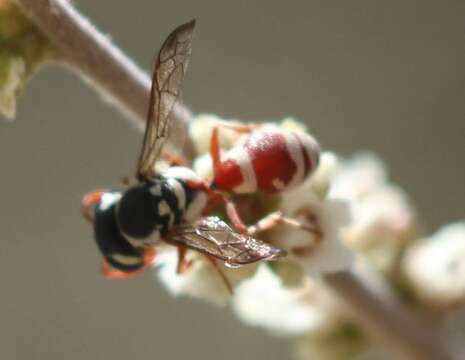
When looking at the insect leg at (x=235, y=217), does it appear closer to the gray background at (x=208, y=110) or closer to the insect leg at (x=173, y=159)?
the insect leg at (x=173, y=159)

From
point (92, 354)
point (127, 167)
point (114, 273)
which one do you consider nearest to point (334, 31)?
point (127, 167)

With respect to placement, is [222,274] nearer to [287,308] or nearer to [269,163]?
[269,163]

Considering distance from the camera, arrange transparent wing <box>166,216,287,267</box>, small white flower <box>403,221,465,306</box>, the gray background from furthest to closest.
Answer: the gray background → small white flower <box>403,221,465,306</box> → transparent wing <box>166,216,287,267</box>

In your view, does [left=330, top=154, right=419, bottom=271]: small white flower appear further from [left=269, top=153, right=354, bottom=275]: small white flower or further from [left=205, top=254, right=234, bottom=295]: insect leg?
[left=205, top=254, right=234, bottom=295]: insect leg

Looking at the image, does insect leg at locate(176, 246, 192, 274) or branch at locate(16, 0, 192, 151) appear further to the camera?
insect leg at locate(176, 246, 192, 274)

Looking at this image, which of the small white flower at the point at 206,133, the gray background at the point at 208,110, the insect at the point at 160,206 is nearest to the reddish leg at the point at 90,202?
the insect at the point at 160,206

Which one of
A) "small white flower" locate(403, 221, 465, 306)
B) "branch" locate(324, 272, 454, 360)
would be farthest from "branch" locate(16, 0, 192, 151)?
"small white flower" locate(403, 221, 465, 306)

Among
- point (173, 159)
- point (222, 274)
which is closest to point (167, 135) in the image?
point (173, 159)
